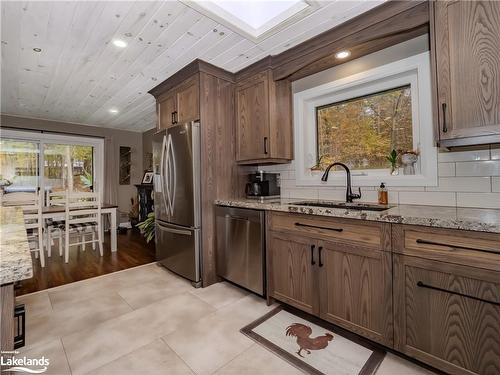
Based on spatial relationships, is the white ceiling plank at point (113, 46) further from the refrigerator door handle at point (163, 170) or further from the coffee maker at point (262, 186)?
the coffee maker at point (262, 186)

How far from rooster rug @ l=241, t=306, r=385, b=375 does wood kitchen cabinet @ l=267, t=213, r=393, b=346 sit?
5.0 inches

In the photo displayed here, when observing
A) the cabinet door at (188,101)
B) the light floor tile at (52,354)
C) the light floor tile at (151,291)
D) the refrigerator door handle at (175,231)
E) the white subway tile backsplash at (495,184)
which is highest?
the cabinet door at (188,101)

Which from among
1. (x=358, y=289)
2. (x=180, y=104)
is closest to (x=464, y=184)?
(x=358, y=289)

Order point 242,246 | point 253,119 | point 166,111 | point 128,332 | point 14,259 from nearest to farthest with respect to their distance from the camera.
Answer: point 14,259 < point 128,332 < point 242,246 < point 253,119 < point 166,111

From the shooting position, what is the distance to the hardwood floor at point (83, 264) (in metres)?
2.73

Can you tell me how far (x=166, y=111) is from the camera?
3117mm


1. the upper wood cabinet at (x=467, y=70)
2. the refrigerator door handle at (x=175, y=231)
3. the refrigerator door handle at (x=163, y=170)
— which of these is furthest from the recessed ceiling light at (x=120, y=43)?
the upper wood cabinet at (x=467, y=70)

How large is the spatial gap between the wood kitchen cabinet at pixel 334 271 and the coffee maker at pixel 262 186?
63cm

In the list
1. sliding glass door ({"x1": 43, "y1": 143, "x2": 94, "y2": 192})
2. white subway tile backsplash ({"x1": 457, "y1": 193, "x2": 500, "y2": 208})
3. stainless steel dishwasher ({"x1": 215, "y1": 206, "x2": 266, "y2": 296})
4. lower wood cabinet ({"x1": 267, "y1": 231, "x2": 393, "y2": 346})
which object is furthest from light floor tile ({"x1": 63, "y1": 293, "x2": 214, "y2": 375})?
sliding glass door ({"x1": 43, "y1": 143, "x2": 94, "y2": 192})

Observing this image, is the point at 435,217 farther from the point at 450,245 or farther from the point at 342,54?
the point at 342,54

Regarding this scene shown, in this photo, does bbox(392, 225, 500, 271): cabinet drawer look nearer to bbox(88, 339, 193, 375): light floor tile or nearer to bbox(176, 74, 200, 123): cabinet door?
bbox(88, 339, 193, 375): light floor tile

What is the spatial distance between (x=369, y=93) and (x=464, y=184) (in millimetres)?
1063

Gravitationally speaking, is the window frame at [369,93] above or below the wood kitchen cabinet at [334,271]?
above

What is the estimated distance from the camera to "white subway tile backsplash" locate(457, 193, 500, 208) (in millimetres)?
1594
